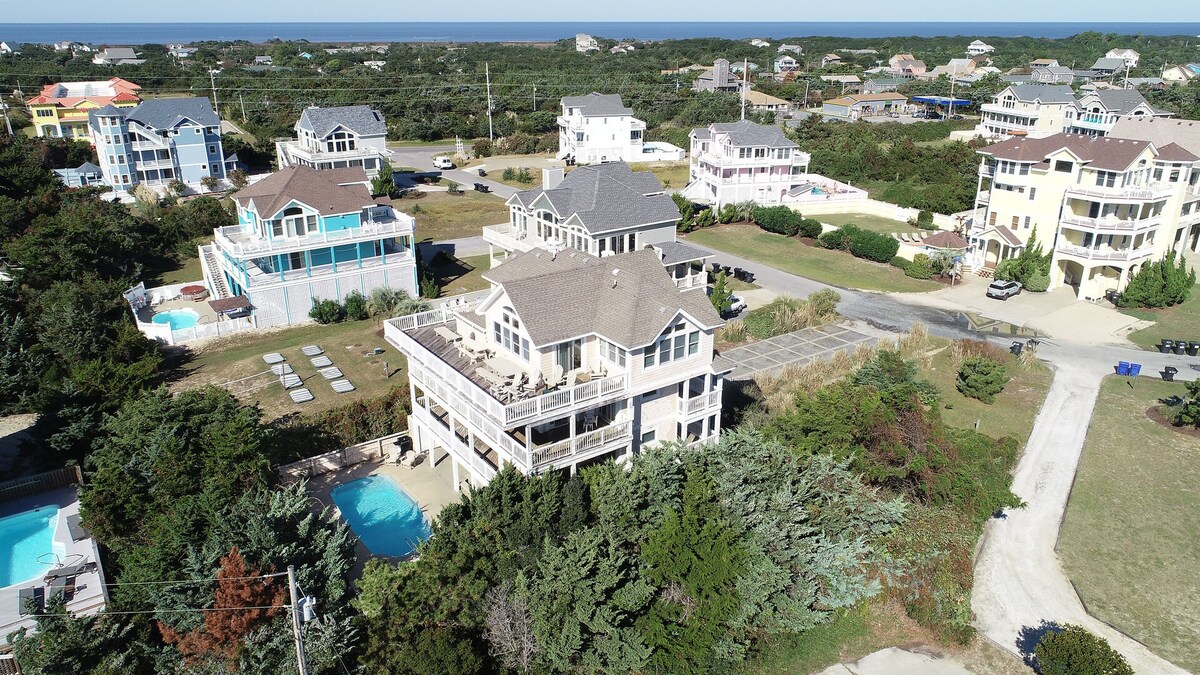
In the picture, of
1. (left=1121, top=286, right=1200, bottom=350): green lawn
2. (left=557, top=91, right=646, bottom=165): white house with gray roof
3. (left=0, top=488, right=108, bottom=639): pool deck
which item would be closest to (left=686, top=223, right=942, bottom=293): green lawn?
(left=1121, top=286, right=1200, bottom=350): green lawn

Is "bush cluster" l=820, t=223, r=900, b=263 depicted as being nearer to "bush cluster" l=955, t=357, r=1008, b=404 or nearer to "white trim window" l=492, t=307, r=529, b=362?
"bush cluster" l=955, t=357, r=1008, b=404

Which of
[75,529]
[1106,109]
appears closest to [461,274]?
[75,529]

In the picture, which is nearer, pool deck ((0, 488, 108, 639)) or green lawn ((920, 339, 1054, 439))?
pool deck ((0, 488, 108, 639))

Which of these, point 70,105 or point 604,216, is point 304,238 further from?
point 70,105

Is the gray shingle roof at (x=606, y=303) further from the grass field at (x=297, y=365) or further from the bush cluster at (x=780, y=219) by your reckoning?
the bush cluster at (x=780, y=219)

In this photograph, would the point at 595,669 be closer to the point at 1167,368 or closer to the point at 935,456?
the point at 935,456

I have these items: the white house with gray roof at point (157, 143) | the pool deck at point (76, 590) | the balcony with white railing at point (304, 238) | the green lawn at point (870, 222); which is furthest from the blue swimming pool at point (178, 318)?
the green lawn at point (870, 222)
